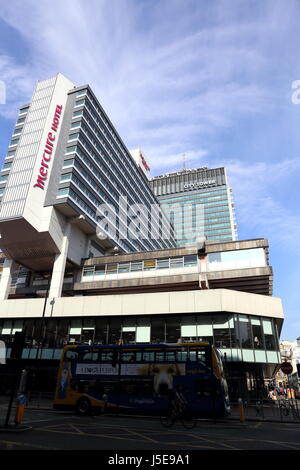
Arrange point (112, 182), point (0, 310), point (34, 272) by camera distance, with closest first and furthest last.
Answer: point (0, 310)
point (34, 272)
point (112, 182)

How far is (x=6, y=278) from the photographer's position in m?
43.3

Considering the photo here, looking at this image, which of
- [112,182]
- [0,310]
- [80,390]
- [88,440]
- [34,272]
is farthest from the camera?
[112,182]

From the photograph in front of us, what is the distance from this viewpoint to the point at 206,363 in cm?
1683

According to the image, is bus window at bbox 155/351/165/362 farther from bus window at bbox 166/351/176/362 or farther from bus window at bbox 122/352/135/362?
bus window at bbox 122/352/135/362

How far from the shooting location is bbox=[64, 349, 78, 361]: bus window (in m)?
19.4

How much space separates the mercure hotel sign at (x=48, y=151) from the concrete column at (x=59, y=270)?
23.9 feet

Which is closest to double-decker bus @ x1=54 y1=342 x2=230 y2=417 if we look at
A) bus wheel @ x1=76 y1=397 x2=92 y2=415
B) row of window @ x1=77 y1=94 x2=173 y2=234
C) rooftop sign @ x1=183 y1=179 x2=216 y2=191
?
bus wheel @ x1=76 y1=397 x2=92 y2=415

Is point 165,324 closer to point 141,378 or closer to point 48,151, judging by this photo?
point 141,378

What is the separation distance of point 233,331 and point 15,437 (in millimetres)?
21218

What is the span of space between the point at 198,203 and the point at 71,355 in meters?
132

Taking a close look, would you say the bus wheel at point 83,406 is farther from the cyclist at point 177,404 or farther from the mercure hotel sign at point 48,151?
the mercure hotel sign at point 48,151

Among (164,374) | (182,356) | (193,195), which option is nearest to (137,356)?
(164,374)

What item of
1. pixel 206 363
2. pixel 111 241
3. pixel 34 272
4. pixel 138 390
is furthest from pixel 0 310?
pixel 206 363
